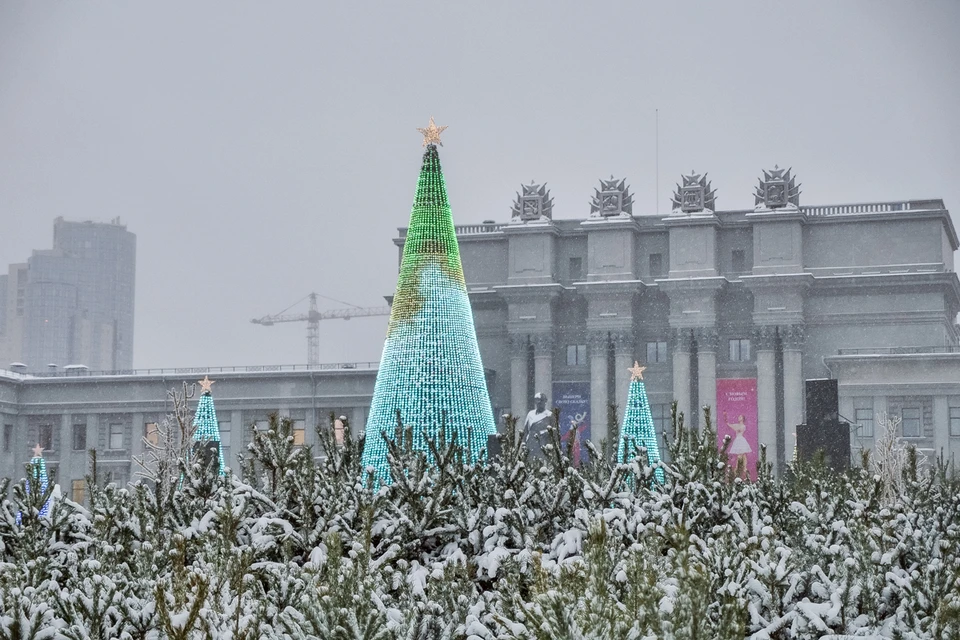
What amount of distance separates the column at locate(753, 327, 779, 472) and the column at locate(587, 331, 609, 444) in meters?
7.79

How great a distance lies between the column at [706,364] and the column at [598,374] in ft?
15.9

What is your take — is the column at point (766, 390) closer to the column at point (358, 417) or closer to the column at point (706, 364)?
the column at point (706, 364)

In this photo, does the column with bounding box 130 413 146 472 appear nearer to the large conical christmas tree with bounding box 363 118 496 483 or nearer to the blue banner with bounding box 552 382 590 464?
the blue banner with bounding box 552 382 590 464

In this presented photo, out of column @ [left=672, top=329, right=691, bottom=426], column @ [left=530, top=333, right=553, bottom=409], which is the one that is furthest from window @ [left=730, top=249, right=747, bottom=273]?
column @ [left=530, top=333, right=553, bottom=409]

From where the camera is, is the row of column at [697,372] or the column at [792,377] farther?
the row of column at [697,372]

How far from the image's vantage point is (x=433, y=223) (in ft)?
83.7

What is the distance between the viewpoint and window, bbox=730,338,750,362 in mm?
75312

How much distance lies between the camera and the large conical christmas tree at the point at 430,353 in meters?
23.7

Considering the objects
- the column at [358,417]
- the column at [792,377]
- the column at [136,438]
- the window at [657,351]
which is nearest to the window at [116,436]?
the column at [136,438]

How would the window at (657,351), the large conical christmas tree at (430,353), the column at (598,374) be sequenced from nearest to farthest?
the large conical christmas tree at (430,353)
the column at (598,374)
the window at (657,351)

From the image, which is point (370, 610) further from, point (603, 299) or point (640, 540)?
point (603, 299)

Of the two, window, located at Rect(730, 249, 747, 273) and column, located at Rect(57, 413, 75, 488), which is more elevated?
window, located at Rect(730, 249, 747, 273)

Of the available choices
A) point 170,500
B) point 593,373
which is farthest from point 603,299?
point 170,500

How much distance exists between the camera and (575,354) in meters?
78.3
